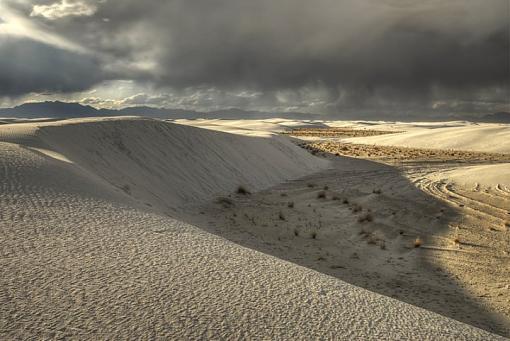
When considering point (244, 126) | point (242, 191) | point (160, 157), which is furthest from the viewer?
point (244, 126)

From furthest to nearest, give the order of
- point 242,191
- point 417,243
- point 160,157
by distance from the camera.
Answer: point 242,191, point 160,157, point 417,243

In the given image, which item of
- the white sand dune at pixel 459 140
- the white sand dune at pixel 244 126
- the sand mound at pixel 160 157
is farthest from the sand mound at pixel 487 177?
the white sand dune at pixel 459 140

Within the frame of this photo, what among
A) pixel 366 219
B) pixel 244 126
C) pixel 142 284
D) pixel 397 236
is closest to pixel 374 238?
pixel 397 236

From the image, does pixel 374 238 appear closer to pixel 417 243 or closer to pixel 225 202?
pixel 417 243

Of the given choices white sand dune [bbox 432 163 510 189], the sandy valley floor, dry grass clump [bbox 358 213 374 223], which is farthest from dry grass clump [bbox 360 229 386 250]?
white sand dune [bbox 432 163 510 189]

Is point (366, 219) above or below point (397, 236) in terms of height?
above

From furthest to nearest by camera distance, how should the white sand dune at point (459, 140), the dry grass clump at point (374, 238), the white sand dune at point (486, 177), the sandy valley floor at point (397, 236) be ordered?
the white sand dune at point (459, 140) < the white sand dune at point (486, 177) < the dry grass clump at point (374, 238) < the sandy valley floor at point (397, 236)

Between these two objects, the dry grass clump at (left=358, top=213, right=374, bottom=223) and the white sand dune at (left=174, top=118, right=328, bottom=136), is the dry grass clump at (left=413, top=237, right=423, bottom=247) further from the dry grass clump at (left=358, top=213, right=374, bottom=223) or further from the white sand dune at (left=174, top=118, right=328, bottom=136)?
the white sand dune at (left=174, top=118, right=328, bottom=136)

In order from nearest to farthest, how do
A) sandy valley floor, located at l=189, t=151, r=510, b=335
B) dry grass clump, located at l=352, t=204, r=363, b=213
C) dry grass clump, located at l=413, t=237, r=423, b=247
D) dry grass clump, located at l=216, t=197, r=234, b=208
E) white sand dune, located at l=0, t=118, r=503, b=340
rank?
white sand dune, located at l=0, t=118, r=503, b=340 < sandy valley floor, located at l=189, t=151, r=510, b=335 < dry grass clump, located at l=413, t=237, r=423, b=247 < dry grass clump, located at l=352, t=204, r=363, b=213 < dry grass clump, located at l=216, t=197, r=234, b=208

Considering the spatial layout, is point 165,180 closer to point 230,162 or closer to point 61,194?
point 230,162

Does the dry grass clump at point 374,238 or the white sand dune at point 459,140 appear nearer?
the dry grass clump at point 374,238

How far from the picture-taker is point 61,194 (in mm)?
6512

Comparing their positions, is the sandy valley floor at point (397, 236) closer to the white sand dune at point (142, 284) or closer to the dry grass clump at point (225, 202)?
the dry grass clump at point (225, 202)

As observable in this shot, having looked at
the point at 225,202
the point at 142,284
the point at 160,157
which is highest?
the point at 160,157
